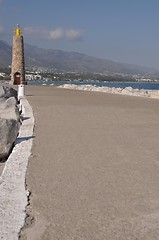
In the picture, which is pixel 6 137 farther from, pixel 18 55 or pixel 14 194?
pixel 18 55

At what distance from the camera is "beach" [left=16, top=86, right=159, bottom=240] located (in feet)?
11.9

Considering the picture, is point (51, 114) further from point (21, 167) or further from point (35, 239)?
point (35, 239)

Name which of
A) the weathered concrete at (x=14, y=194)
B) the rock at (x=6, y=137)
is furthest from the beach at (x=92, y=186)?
the rock at (x=6, y=137)

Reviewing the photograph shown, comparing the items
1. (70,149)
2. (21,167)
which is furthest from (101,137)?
(21,167)

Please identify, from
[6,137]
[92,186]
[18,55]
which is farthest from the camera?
[18,55]

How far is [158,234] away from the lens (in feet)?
11.7

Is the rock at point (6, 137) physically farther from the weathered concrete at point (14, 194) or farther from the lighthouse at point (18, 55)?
the lighthouse at point (18, 55)

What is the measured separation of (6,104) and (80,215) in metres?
8.60

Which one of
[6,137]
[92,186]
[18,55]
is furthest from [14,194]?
[18,55]

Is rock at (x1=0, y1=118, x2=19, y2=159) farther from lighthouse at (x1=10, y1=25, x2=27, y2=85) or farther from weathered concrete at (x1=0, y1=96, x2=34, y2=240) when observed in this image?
lighthouse at (x1=10, y1=25, x2=27, y2=85)

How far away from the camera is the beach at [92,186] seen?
3626 millimetres

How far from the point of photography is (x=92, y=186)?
4.84m

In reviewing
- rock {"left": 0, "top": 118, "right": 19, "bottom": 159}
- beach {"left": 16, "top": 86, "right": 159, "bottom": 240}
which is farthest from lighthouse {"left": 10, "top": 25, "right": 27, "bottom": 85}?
rock {"left": 0, "top": 118, "right": 19, "bottom": 159}

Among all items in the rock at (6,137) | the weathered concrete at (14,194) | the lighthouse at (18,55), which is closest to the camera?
the weathered concrete at (14,194)
